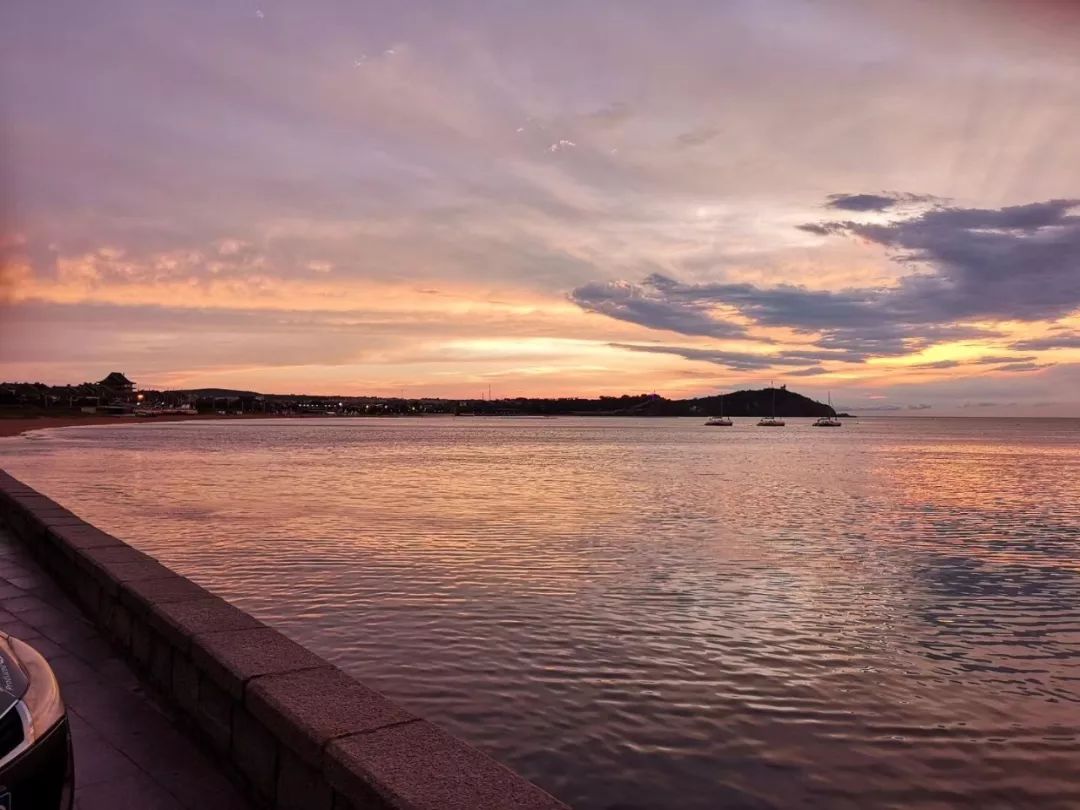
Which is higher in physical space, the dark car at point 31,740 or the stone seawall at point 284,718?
the dark car at point 31,740

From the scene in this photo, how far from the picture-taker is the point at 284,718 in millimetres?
4207

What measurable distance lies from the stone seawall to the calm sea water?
2.40 metres

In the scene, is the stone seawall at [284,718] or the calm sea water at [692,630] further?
the calm sea water at [692,630]

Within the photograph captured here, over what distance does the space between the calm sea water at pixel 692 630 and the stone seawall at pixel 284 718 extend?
2400 millimetres

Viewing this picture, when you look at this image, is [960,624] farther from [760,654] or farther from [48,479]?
[48,479]

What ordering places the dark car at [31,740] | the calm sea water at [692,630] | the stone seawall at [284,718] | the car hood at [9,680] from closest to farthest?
the dark car at [31,740] < the car hood at [9,680] < the stone seawall at [284,718] < the calm sea water at [692,630]

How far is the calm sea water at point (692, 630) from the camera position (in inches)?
272

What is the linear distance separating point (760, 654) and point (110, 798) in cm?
749

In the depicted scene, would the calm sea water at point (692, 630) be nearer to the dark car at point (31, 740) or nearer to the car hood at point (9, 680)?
the dark car at point (31, 740)

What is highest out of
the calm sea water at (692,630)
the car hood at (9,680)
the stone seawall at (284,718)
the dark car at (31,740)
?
the car hood at (9,680)

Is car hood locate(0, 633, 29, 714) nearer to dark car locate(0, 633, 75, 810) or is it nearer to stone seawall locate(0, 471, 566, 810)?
dark car locate(0, 633, 75, 810)

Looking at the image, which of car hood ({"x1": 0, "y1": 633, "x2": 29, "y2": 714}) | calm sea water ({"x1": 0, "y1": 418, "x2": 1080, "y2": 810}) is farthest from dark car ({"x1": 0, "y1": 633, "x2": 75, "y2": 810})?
calm sea water ({"x1": 0, "y1": 418, "x2": 1080, "y2": 810})

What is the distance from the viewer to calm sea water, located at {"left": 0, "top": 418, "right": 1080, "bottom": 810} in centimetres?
690

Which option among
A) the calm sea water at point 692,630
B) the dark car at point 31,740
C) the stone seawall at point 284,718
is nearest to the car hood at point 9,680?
the dark car at point 31,740
